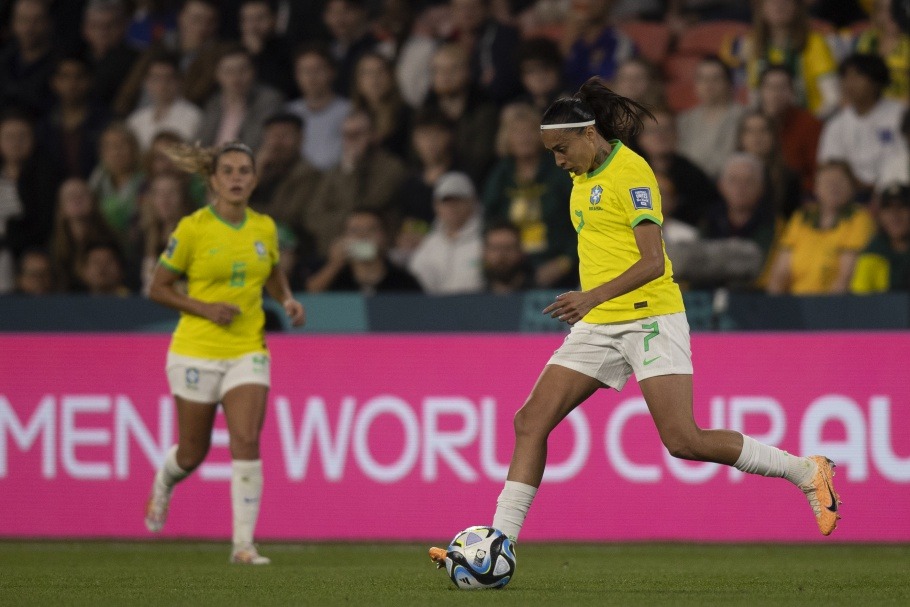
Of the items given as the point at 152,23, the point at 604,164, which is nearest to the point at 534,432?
the point at 604,164

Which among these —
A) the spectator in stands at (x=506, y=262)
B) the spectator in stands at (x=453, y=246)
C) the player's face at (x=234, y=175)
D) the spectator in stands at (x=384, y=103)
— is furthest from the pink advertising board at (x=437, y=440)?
the spectator in stands at (x=384, y=103)

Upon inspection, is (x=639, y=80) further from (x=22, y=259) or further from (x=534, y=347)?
(x=22, y=259)

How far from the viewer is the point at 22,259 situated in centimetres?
1349

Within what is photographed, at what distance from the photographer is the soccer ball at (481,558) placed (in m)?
6.55

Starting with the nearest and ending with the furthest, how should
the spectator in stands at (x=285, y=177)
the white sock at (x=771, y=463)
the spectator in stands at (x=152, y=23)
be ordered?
the white sock at (x=771, y=463) → the spectator in stands at (x=285, y=177) → the spectator in stands at (x=152, y=23)

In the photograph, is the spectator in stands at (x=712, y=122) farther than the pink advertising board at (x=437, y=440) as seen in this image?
Yes

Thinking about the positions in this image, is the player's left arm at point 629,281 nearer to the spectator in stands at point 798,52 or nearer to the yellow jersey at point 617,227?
the yellow jersey at point 617,227

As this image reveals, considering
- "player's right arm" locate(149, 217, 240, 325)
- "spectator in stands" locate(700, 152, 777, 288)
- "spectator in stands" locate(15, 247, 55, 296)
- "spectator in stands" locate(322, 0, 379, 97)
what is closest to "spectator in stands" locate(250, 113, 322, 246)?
"spectator in stands" locate(322, 0, 379, 97)

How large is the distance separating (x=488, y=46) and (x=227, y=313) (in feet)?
20.0

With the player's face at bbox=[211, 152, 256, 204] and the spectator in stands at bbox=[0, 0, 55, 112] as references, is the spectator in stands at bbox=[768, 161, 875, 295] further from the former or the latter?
the spectator in stands at bbox=[0, 0, 55, 112]

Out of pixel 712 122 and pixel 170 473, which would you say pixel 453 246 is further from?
pixel 170 473

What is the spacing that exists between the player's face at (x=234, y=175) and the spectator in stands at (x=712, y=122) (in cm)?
520

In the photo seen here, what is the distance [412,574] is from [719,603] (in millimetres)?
2061

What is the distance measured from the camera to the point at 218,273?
859 centimetres
